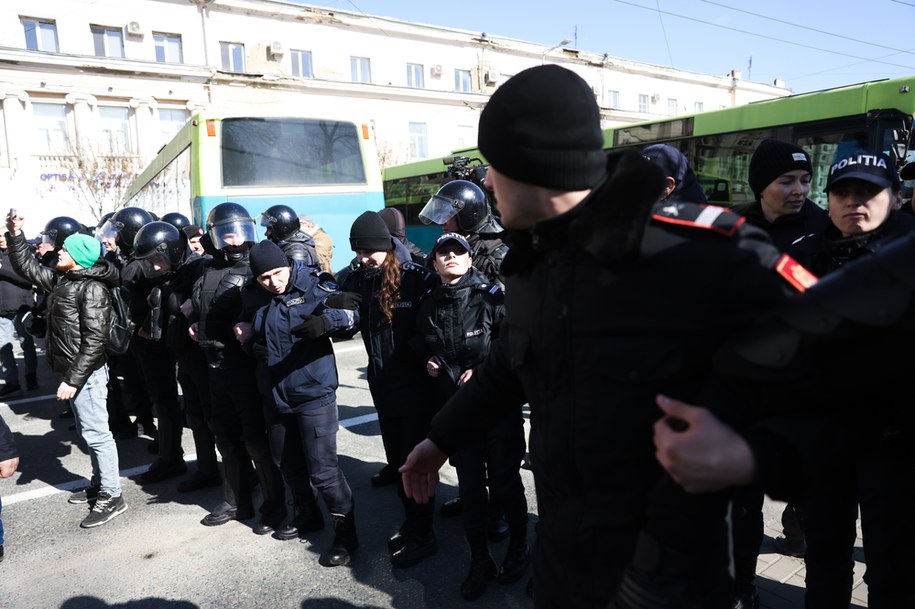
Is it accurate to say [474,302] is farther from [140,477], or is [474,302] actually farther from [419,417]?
[140,477]

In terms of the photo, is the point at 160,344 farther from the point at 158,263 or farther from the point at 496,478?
the point at 496,478

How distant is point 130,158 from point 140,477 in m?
24.8

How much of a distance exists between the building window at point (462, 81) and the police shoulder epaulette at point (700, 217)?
122 feet

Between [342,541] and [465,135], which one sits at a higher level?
[465,135]

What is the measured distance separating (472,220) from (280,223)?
218 cm

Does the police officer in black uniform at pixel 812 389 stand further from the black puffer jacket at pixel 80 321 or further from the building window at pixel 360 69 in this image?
the building window at pixel 360 69

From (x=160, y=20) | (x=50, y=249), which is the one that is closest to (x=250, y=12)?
(x=160, y=20)

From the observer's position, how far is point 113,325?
178 inches

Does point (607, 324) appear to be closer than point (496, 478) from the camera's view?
Yes

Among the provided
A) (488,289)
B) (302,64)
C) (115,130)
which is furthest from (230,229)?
(302,64)

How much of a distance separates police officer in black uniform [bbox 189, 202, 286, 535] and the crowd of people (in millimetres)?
295

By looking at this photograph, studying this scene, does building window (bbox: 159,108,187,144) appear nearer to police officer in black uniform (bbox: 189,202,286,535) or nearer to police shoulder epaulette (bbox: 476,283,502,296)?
police officer in black uniform (bbox: 189,202,286,535)

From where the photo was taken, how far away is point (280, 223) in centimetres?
582

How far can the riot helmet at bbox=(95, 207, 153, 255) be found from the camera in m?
6.54
